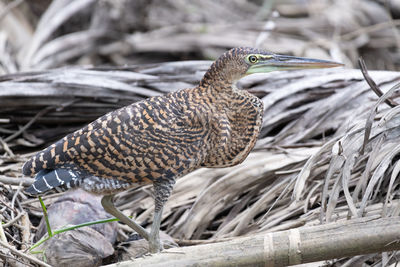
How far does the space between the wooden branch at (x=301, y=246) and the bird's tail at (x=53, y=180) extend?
0.91 metres

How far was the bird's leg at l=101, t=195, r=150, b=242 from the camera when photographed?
3617mm

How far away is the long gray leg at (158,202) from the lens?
3.43 metres

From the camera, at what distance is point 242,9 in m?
9.44

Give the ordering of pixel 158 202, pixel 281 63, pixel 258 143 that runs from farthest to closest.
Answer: pixel 258 143, pixel 281 63, pixel 158 202

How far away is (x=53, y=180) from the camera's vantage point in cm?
330

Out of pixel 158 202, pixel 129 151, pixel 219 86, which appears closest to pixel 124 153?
pixel 129 151

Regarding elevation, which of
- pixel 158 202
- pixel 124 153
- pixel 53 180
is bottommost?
pixel 158 202

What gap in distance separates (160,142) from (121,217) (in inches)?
23.1

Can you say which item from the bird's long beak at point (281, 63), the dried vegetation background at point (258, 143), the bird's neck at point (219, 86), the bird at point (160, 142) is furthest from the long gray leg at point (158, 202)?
the bird's long beak at point (281, 63)

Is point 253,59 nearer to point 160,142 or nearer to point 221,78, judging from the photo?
point 221,78

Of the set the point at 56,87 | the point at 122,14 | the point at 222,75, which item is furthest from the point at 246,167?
the point at 122,14

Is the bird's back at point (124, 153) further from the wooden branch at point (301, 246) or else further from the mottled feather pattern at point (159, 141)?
the wooden branch at point (301, 246)

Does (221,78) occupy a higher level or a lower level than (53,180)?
higher

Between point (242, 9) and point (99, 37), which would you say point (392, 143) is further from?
point (242, 9)
